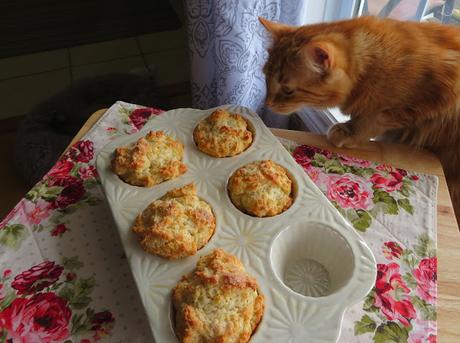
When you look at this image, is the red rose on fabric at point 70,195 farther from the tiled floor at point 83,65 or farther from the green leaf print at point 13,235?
the tiled floor at point 83,65

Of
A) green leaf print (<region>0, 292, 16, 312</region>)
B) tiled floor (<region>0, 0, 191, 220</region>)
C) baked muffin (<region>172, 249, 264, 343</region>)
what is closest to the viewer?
baked muffin (<region>172, 249, 264, 343</region>)

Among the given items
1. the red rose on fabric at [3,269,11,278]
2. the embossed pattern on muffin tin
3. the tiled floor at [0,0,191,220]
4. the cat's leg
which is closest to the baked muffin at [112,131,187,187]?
the embossed pattern on muffin tin

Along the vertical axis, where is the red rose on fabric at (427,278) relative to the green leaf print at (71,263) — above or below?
above

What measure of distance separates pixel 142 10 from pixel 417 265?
6.37 ft

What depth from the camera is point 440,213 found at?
71 centimetres

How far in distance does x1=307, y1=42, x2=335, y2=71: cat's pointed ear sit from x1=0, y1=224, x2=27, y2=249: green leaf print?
0.56m

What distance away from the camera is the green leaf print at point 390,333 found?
0.56 metres

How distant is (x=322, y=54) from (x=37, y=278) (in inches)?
22.6

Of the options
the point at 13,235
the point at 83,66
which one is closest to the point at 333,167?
the point at 13,235

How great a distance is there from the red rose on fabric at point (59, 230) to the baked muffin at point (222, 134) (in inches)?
10.5

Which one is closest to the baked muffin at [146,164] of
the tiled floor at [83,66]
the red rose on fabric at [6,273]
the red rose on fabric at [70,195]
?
the red rose on fabric at [70,195]

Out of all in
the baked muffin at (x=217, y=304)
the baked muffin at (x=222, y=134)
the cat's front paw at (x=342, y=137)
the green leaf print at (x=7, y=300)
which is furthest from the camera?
the cat's front paw at (x=342, y=137)

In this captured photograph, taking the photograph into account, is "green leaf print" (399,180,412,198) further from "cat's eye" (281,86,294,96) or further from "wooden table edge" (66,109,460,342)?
"cat's eye" (281,86,294,96)

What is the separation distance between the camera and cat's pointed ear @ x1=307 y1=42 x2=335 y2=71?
0.66 m
